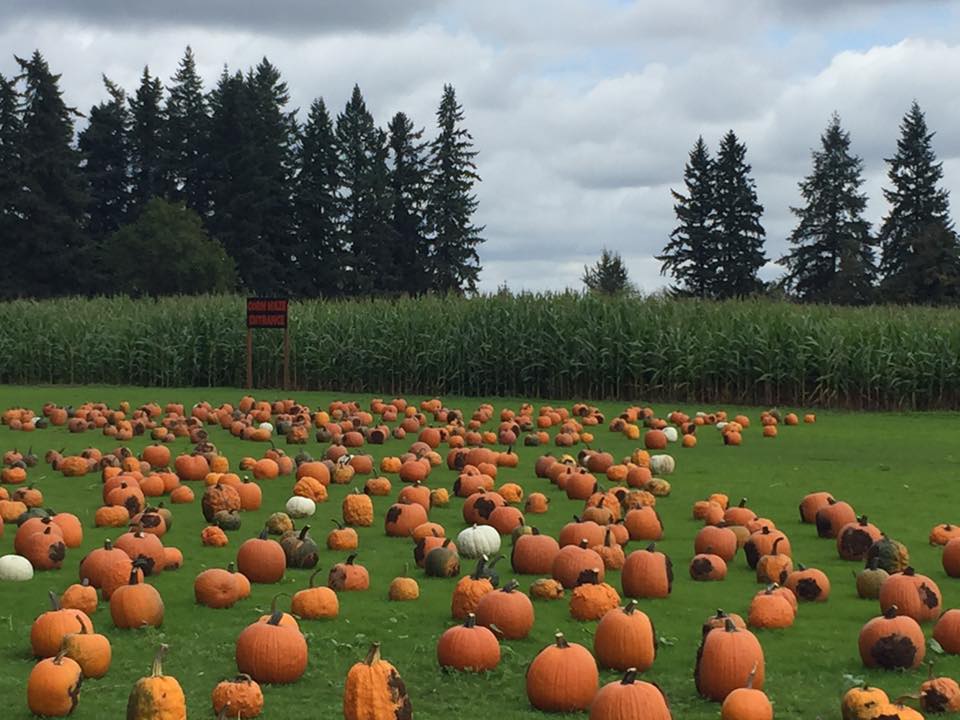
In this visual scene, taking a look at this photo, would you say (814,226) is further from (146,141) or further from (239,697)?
(239,697)

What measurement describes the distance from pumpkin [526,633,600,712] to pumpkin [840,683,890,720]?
124 cm

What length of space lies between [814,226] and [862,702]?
3166 inches

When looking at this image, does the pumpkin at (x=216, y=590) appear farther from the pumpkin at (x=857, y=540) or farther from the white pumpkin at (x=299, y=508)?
the pumpkin at (x=857, y=540)

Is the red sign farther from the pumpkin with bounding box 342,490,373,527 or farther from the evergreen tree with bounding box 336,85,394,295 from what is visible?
the evergreen tree with bounding box 336,85,394,295

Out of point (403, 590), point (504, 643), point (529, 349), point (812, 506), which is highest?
point (529, 349)

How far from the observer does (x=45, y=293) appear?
73688mm

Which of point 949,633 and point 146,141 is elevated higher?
point 146,141

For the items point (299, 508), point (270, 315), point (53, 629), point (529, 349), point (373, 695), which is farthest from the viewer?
point (270, 315)

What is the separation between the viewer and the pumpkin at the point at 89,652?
6.49 metres

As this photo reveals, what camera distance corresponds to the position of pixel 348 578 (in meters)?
8.77

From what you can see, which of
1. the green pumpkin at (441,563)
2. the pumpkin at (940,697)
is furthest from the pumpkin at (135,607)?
the pumpkin at (940,697)

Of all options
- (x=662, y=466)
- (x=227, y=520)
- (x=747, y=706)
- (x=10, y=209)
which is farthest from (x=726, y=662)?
(x=10, y=209)

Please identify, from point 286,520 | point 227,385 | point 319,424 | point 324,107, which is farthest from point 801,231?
point 286,520

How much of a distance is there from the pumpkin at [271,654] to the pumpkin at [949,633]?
3.51 meters
